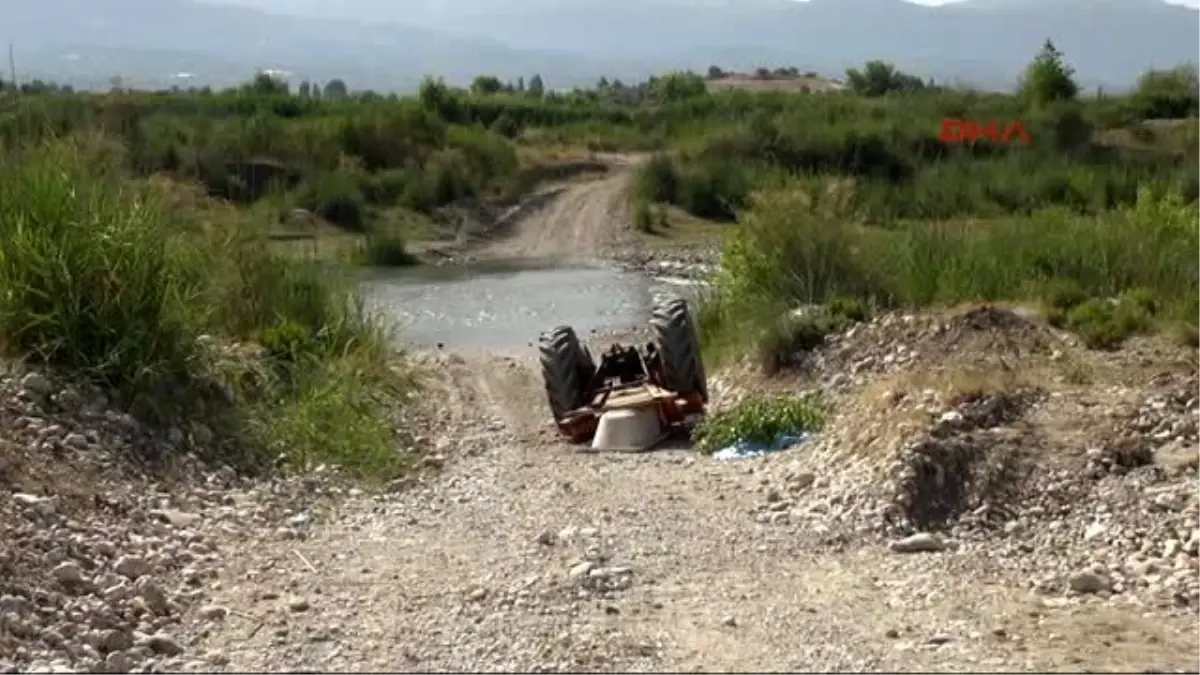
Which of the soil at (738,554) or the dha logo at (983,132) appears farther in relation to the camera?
the dha logo at (983,132)

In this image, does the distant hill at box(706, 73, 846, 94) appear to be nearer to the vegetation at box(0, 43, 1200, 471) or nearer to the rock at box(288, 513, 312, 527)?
the vegetation at box(0, 43, 1200, 471)

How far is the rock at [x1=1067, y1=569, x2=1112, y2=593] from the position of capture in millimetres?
7660

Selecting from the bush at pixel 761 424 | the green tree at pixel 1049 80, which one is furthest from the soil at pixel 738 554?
the green tree at pixel 1049 80

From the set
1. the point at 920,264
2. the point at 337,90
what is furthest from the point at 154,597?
the point at 337,90

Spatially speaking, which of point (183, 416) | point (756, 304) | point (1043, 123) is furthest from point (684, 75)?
point (183, 416)

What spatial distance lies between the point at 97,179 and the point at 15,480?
12.1 ft

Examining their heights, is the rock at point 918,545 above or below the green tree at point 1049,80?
below

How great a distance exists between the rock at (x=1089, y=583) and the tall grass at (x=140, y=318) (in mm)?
5335

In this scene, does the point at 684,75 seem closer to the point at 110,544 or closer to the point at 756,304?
the point at 756,304

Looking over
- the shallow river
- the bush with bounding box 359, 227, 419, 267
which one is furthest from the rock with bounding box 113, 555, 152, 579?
the bush with bounding box 359, 227, 419, 267

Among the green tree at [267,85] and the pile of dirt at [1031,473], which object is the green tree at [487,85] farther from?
the pile of dirt at [1031,473]

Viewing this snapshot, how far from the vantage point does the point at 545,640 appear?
22.7ft

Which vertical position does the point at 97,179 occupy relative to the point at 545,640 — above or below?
above

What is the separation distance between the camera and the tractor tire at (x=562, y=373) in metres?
14.1
